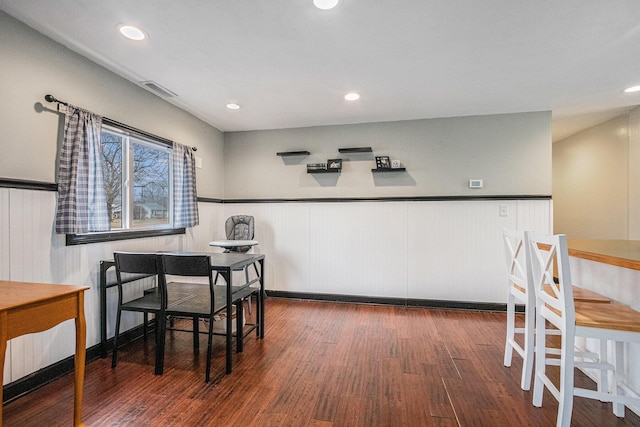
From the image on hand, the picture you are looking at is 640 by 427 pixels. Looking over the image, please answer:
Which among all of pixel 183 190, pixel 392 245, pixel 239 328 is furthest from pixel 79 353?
pixel 392 245

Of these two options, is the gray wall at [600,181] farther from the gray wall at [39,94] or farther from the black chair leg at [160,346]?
the gray wall at [39,94]

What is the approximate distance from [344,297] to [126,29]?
347 centimetres

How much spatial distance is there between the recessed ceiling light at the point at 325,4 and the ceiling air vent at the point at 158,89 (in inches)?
72.0

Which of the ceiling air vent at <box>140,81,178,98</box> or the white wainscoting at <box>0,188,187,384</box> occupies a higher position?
the ceiling air vent at <box>140,81,178,98</box>

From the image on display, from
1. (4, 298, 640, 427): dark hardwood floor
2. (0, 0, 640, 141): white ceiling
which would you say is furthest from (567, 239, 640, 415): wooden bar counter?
(0, 0, 640, 141): white ceiling

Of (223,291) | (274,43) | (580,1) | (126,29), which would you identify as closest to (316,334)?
(223,291)

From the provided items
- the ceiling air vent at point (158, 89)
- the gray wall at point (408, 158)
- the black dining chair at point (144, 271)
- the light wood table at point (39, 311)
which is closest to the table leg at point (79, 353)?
the light wood table at point (39, 311)

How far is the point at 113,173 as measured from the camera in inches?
107

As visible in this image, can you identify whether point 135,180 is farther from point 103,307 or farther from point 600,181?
point 600,181

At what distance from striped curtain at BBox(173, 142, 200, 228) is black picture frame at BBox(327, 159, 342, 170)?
1681 millimetres

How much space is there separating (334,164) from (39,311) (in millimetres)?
3219

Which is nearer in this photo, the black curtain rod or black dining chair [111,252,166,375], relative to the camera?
the black curtain rod

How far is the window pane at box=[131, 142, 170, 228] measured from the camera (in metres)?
2.95

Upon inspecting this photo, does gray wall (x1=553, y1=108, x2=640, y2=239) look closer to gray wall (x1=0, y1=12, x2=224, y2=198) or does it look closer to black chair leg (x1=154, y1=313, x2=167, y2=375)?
black chair leg (x1=154, y1=313, x2=167, y2=375)
